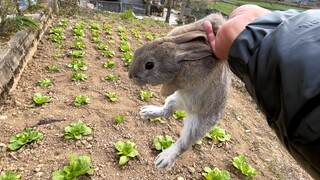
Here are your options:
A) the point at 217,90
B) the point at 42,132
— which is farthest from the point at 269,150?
the point at 42,132

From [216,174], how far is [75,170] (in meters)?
1.74

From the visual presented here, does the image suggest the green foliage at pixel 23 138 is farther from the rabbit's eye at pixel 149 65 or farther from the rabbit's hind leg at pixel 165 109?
the rabbit's eye at pixel 149 65

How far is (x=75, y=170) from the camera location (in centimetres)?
307

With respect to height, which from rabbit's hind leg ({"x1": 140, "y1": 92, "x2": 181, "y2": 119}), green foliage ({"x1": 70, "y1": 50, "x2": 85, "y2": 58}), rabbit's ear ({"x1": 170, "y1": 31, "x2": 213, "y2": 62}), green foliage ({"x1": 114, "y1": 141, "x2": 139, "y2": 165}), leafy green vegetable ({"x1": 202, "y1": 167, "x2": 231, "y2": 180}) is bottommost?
leafy green vegetable ({"x1": 202, "y1": 167, "x2": 231, "y2": 180})

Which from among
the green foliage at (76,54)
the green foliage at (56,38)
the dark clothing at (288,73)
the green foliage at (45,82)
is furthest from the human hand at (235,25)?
the green foliage at (56,38)

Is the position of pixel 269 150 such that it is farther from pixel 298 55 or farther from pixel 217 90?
pixel 298 55

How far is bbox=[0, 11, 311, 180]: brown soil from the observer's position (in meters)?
→ 3.36

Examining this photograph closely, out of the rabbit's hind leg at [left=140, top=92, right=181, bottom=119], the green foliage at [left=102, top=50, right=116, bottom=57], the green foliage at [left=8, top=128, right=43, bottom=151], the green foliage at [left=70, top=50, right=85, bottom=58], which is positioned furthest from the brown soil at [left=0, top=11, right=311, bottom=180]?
the green foliage at [left=102, top=50, right=116, bottom=57]

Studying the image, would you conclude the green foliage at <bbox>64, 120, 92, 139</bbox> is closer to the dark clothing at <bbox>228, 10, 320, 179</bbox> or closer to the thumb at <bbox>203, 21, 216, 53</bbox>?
the thumb at <bbox>203, 21, 216, 53</bbox>

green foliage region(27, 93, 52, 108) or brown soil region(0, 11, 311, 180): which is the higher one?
green foliage region(27, 93, 52, 108)

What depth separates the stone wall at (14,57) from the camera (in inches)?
162

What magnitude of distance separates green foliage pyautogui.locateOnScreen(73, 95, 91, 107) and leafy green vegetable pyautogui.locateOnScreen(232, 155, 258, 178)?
243 centimetres

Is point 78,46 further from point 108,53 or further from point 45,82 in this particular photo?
point 45,82

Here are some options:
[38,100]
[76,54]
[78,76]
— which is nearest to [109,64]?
[76,54]
